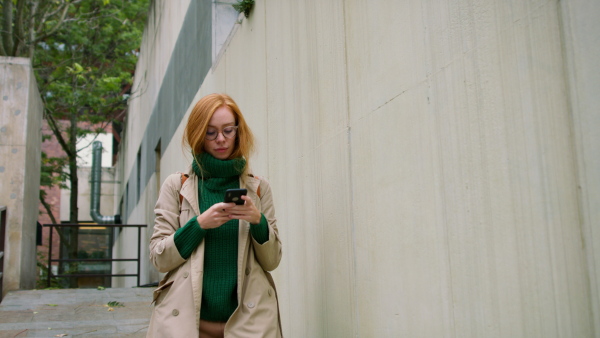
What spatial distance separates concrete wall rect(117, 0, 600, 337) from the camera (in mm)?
1591

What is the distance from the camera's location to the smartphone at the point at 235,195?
222cm

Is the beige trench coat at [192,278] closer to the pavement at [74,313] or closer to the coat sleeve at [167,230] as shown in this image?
the coat sleeve at [167,230]

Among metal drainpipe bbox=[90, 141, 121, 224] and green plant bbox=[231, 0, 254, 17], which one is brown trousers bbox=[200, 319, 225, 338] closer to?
green plant bbox=[231, 0, 254, 17]

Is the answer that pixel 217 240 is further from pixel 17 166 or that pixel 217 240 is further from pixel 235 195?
pixel 17 166

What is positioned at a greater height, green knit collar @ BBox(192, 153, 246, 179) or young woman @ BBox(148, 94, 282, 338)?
green knit collar @ BBox(192, 153, 246, 179)

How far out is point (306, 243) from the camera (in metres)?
3.83

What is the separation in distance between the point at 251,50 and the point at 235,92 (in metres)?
0.84

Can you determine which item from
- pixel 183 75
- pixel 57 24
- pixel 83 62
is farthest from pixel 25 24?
pixel 183 75

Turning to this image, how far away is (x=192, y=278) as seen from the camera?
2295 mm

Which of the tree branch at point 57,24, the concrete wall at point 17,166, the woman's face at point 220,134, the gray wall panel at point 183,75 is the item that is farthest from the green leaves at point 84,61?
the woman's face at point 220,134

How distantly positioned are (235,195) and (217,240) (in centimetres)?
28

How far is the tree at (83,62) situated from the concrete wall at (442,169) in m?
14.4

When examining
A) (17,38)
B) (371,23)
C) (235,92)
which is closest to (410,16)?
(371,23)

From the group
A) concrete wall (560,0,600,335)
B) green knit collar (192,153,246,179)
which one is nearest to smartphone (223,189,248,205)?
green knit collar (192,153,246,179)
